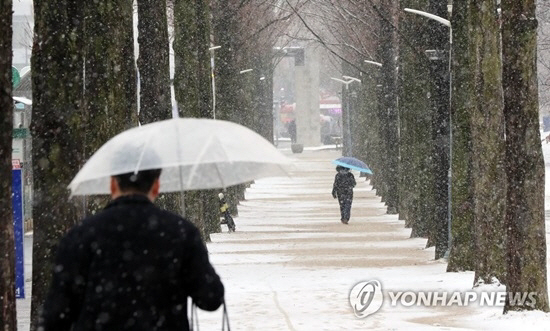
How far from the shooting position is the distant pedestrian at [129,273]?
20.9 feet

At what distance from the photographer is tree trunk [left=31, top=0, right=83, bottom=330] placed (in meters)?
12.7

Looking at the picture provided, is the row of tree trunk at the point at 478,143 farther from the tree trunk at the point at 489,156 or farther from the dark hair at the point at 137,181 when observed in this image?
the dark hair at the point at 137,181

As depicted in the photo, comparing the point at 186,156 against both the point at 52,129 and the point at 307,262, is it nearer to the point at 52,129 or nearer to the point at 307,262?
the point at 52,129

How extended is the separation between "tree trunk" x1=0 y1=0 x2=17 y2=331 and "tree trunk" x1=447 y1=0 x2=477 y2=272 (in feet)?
38.7

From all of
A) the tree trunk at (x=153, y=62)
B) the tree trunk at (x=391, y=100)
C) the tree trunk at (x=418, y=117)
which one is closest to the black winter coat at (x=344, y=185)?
the tree trunk at (x=418, y=117)

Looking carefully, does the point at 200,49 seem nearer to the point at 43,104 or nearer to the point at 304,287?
the point at 304,287

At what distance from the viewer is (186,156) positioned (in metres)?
7.21

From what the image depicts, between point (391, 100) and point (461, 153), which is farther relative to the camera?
point (391, 100)

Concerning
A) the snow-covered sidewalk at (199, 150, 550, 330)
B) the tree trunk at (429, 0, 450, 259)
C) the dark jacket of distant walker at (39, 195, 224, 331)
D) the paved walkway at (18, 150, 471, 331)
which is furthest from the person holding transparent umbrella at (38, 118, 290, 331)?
the tree trunk at (429, 0, 450, 259)

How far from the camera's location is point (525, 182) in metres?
15.8

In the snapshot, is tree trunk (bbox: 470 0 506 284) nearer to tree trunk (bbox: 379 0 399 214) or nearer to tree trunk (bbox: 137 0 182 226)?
tree trunk (bbox: 137 0 182 226)

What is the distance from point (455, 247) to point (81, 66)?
34.8 feet

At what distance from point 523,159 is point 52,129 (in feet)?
→ 17.3

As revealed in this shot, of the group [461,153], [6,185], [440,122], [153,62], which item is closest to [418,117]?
[440,122]
